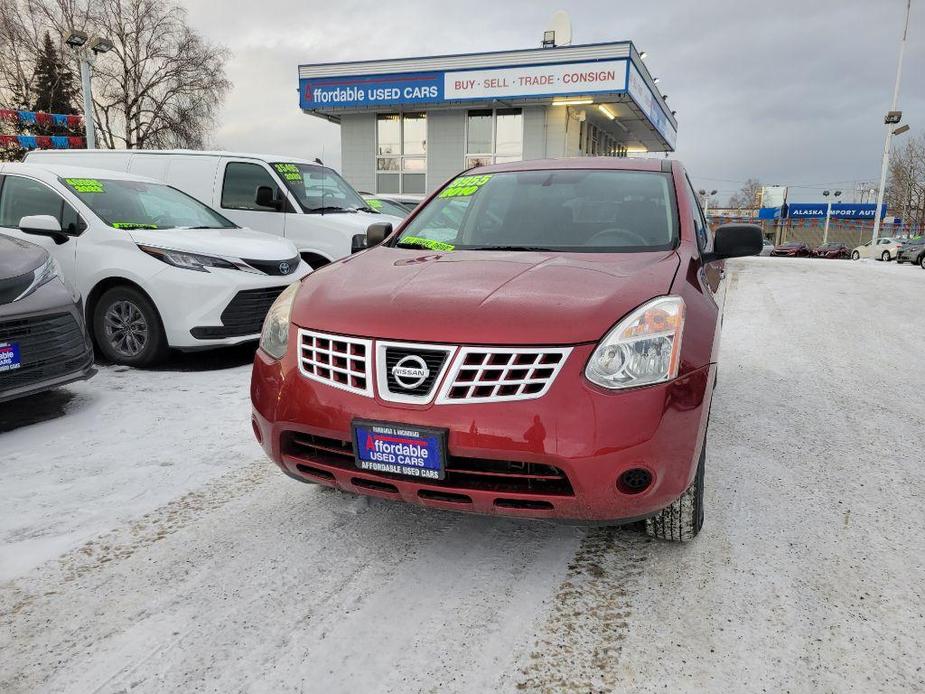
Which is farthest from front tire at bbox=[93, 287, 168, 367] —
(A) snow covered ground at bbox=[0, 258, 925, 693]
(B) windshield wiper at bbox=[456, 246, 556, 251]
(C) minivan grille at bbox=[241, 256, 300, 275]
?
(B) windshield wiper at bbox=[456, 246, 556, 251]

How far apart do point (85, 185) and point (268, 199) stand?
2333 mm

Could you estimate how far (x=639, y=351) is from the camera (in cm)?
202

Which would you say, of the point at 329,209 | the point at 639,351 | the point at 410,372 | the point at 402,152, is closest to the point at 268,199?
the point at 329,209

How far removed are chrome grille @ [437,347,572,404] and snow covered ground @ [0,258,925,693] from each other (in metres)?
0.74

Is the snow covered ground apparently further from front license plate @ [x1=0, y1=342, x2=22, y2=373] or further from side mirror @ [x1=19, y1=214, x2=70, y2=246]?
side mirror @ [x1=19, y1=214, x2=70, y2=246]

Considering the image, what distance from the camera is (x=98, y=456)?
342 cm

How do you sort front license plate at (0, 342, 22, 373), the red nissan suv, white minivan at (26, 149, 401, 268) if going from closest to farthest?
the red nissan suv
front license plate at (0, 342, 22, 373)
white minivan at (26, 149, 401, 268)

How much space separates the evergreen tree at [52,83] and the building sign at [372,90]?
19599 millimetres

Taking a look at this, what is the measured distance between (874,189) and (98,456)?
87389 millimetres

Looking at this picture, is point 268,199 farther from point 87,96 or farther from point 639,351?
point 87,96

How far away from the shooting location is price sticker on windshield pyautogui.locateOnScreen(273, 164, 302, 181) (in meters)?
7.84

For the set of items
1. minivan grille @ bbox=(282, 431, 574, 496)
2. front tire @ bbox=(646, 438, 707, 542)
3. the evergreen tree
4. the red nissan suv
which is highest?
the evergreen tree

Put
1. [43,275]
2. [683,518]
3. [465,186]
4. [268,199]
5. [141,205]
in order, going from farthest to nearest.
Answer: [268,199]
[141,205]
[43,275]
[465,186]
[683,518]

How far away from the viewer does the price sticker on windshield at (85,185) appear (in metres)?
5.50
